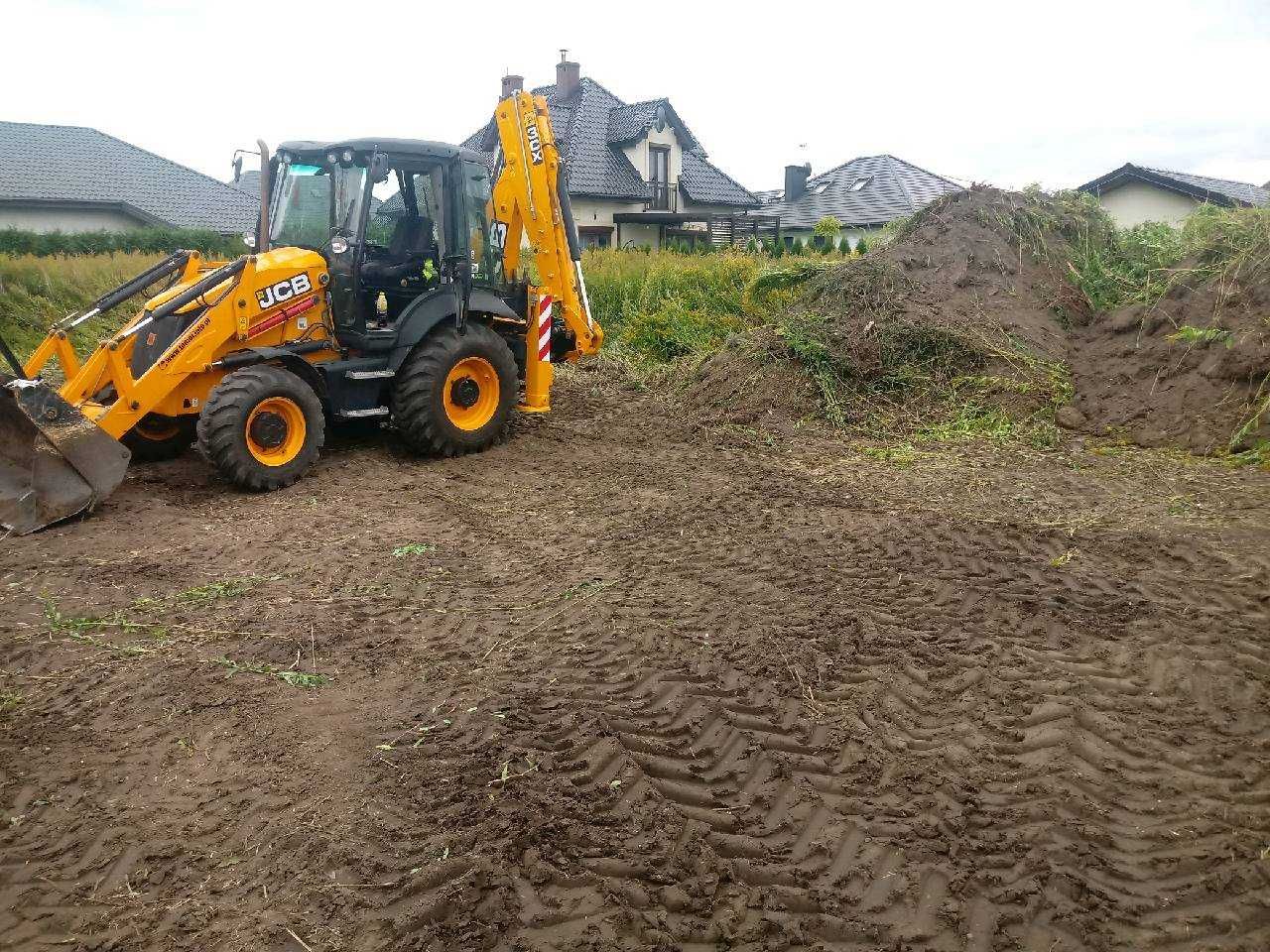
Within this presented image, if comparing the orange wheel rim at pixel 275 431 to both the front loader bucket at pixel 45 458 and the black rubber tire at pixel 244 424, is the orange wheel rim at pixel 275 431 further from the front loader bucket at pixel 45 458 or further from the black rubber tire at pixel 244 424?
the front loader bucket at pixel 45 458

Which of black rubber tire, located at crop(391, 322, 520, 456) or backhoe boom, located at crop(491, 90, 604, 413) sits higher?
backhoe boom, located at crop(491, 90, 604, 413)

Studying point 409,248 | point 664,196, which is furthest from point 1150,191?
point 409,248

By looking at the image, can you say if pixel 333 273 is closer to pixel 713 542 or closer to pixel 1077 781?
pixel 713 542

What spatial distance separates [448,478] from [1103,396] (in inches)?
236

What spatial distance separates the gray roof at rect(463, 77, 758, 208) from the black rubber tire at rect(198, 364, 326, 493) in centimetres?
2151

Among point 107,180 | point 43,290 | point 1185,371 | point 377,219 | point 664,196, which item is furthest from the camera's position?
point 664,196

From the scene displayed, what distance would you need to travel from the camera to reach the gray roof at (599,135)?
28.3 metres

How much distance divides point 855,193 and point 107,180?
2455cm

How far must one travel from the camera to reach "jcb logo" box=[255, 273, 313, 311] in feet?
23.9

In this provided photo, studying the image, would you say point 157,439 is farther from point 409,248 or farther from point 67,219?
point 67,219

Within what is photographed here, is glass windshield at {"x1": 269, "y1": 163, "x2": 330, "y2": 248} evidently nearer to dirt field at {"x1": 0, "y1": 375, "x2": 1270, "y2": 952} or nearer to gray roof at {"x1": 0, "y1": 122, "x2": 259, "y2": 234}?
dirt field at {"x1": 0, "y1": 375, "x2": 1270, "y2": 952}

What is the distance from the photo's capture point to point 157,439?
25.3 ft

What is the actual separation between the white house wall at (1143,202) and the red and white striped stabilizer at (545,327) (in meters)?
18.2

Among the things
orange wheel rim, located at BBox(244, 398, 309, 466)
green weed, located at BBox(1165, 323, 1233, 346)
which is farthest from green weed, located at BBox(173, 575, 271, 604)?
green weed, located at BBox(1165, 323, 1233, 346)
